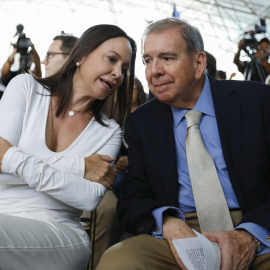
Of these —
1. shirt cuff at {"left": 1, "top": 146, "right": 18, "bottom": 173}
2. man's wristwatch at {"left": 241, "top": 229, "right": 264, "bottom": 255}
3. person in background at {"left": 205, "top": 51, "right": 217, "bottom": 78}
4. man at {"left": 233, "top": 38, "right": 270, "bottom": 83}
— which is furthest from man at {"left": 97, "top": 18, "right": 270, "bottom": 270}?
man at {"left": 233, "top": 38, "right": 270, "bottom": 83}

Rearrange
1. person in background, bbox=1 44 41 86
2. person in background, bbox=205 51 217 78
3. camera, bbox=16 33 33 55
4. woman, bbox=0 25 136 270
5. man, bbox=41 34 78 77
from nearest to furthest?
woman, bbox=0 25 136 270 < person in background, bbox=205 51 217 78 < man, bbox=41 34 78 77 < person in background, bbox=1 44 41 86 < camera, bbox=16 33 33 55

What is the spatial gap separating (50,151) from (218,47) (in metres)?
15.6

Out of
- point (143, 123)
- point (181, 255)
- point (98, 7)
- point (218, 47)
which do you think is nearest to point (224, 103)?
point (143, 123)

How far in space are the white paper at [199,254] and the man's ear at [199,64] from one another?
2.32 feet

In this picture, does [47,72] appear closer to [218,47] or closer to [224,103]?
[224,103]

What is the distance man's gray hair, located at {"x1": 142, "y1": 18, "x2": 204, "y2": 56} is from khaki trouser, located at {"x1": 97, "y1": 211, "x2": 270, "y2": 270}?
0.76m

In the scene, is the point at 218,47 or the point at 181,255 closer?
the point at 181,255

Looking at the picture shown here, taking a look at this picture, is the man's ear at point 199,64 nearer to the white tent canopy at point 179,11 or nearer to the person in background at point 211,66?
the person in background at point 211,66

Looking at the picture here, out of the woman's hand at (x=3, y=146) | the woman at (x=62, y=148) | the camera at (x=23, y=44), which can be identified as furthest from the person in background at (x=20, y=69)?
the woman's hand at (x=3, y=146)

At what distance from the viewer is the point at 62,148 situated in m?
1.55

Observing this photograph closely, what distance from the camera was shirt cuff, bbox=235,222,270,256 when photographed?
4.28 ft

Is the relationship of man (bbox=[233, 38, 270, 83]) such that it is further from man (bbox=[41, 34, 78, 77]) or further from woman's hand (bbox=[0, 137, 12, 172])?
woman's hand (bbox=[0, 137, 12, 172])

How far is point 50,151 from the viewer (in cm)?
148

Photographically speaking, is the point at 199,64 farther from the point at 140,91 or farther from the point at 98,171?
the point at 140,91
